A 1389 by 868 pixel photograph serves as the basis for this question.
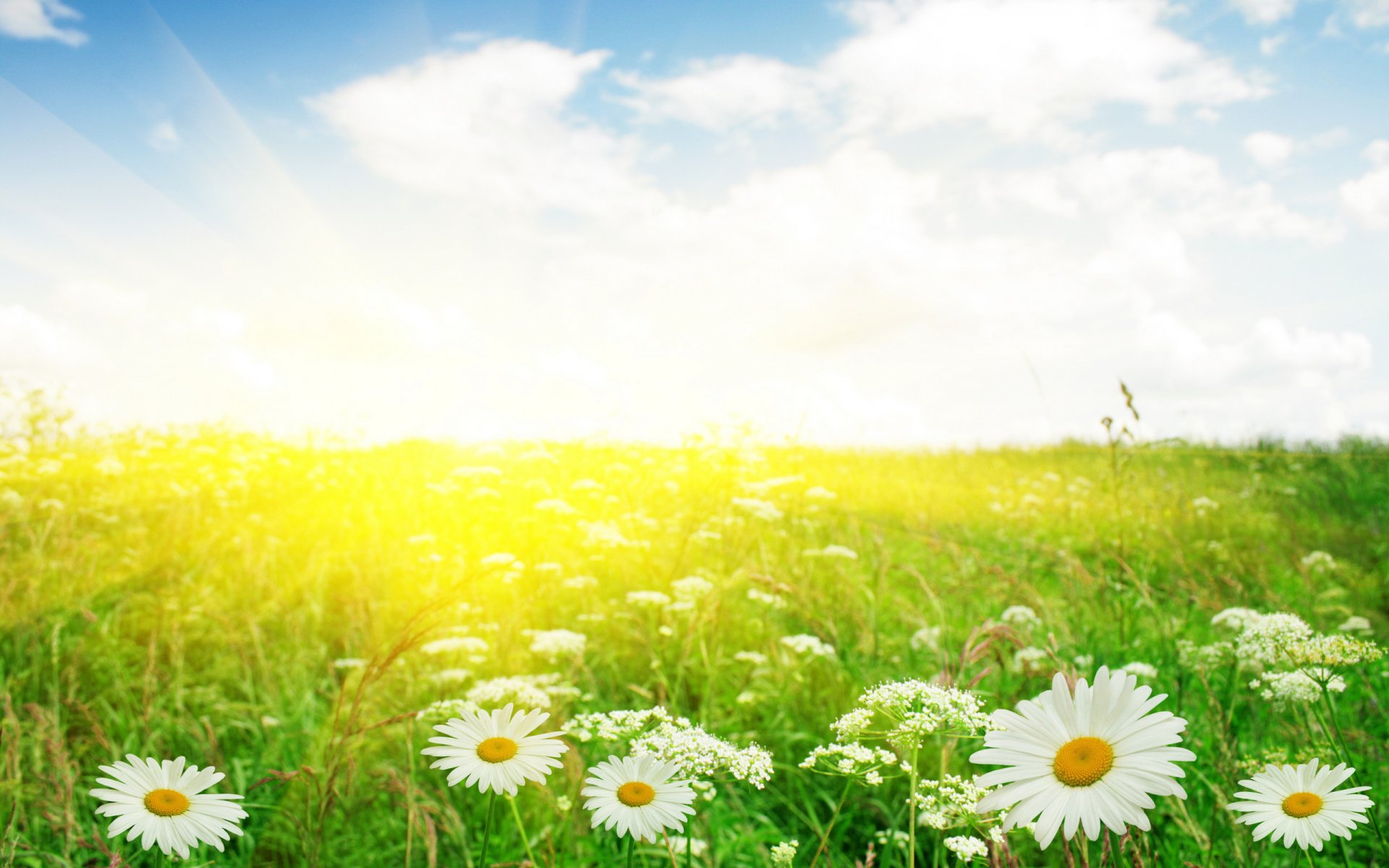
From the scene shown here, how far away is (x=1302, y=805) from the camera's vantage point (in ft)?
3.76

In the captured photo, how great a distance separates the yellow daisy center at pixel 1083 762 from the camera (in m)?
0.88

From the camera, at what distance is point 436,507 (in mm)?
6375

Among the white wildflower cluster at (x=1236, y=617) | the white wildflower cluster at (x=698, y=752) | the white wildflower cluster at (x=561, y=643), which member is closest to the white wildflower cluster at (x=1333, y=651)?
the white wildflower cluster at (x=1236, y=617)

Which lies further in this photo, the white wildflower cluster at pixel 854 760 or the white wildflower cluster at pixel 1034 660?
the white wildflower cluster at pixel 1034 660

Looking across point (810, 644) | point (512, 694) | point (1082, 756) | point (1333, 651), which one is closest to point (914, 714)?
point (1082, 756)

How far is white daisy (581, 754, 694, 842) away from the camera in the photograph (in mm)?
1014

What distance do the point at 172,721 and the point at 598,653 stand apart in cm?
177

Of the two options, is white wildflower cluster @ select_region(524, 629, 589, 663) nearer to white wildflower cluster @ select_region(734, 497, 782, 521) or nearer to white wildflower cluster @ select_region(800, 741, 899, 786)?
white wildflower cluster @ select_region(734, 497, 782, 521)

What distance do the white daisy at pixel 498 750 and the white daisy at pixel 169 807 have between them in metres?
0.30

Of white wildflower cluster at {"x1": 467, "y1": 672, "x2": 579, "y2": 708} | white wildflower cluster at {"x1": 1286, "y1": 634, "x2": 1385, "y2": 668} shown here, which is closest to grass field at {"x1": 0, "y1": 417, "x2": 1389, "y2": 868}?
white wildflower cluster at {"x1": 467, "y1": 672, "x2": 579, "y2": 708}

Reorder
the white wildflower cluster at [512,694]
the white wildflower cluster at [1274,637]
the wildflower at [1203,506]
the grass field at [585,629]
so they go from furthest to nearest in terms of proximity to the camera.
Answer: the wildflower at [1203,506] → the grass field at [585,629] → the white wildflower cluster at [512,694] → the white wildflower cluster at [1274,637]

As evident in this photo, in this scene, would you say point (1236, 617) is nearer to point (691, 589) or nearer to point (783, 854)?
point (691, 589)

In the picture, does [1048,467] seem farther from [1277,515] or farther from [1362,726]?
[1362,726]

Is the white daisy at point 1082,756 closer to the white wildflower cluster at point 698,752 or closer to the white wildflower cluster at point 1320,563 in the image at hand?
the white wildflower cluster at point 698,752
